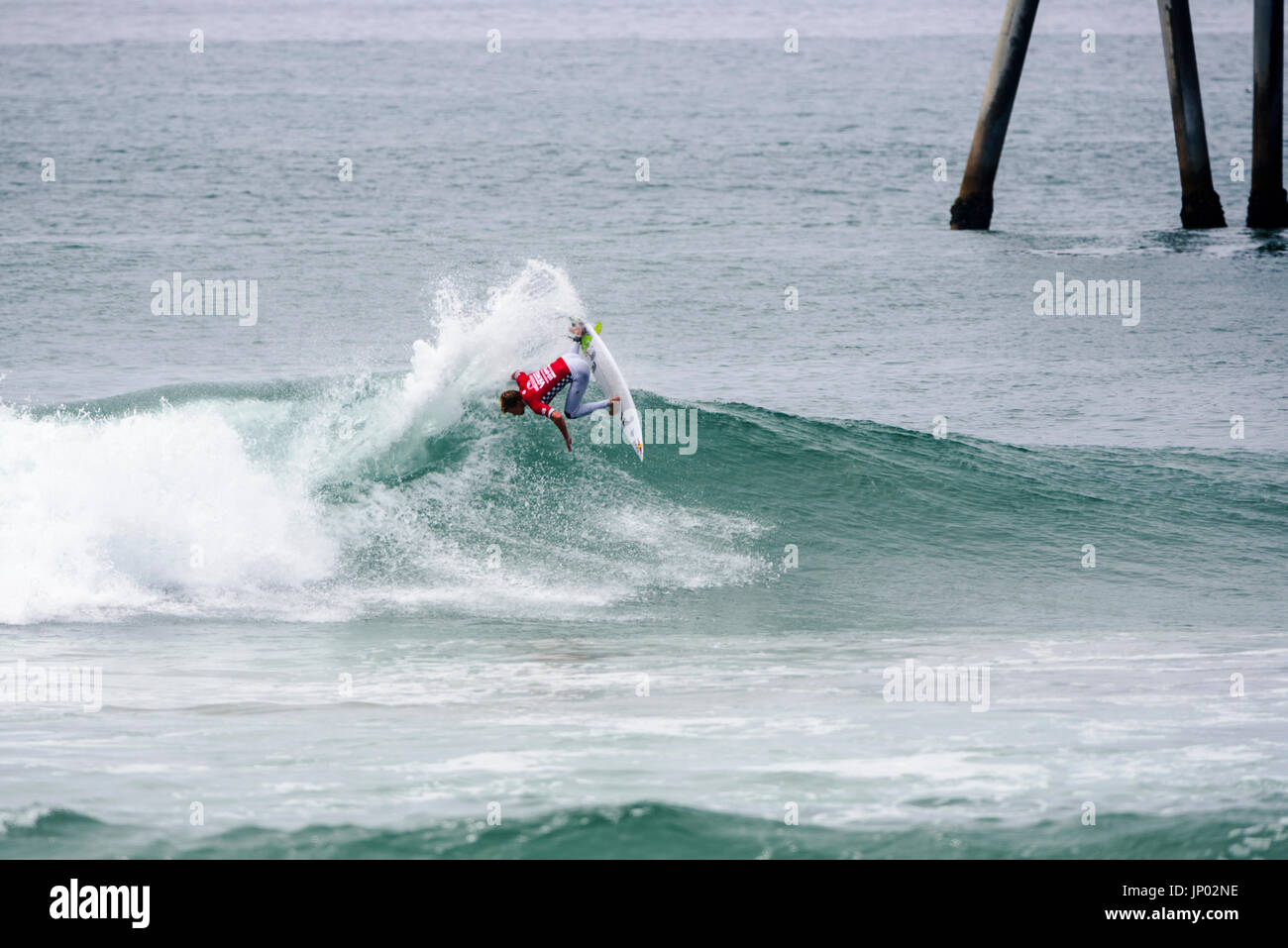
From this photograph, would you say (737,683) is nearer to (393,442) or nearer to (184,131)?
(393,442)

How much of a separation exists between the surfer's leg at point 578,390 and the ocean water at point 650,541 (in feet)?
5.24

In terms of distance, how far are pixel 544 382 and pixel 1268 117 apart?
21.3 meters

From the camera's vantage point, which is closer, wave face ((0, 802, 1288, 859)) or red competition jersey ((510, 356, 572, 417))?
wave face ((0, 802, 1288, 859))

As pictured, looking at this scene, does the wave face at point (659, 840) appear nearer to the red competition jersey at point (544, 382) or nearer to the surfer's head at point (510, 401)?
the surfer's head at point (510, 401)

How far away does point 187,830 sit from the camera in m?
6.52

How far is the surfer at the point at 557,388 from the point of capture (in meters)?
10.7

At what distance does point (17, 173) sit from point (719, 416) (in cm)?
3197

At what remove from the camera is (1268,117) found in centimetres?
2750

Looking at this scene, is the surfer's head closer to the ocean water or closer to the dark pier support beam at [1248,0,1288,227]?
the ocean water

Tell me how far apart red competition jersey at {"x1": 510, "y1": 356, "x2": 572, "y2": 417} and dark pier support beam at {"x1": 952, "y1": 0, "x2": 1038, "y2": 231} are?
16.7m

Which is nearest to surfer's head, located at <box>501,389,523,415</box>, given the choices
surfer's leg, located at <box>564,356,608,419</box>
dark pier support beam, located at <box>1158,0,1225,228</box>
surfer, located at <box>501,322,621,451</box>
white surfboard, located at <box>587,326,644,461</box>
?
surfer, located at <box>501,322,621,451</box>

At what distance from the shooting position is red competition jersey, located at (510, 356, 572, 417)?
426 inches

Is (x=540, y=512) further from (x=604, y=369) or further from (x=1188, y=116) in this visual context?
(x=1188, y=116)
